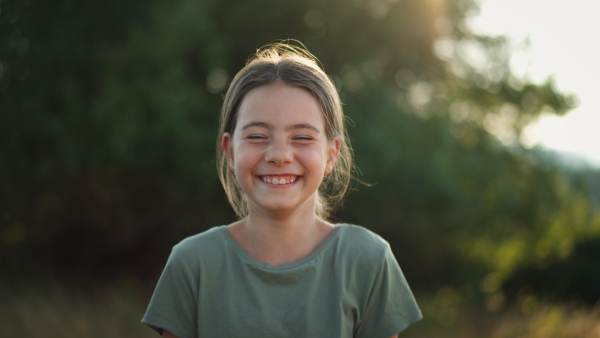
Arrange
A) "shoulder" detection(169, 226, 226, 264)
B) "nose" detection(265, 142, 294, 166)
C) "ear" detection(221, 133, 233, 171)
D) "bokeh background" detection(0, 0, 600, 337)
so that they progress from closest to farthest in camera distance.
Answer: "nose" detection(265, 142, 294, 166) < "shoulder" detection(169, 226, 226, 264) < "ear" detection(221, 133, 233, 171) < "bokeh background" detection(0, 0, 600, 337)

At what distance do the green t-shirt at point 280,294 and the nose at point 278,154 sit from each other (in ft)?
1.15

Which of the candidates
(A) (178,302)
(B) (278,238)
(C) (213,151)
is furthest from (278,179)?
(C) (213,151)

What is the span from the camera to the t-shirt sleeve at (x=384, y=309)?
6.53ft

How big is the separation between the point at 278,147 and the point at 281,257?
15.9 inches

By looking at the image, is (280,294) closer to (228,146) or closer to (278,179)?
(278,179)

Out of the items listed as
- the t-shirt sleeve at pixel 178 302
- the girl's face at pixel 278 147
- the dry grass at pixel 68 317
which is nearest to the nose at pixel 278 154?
the girl's face at pixel 278 147

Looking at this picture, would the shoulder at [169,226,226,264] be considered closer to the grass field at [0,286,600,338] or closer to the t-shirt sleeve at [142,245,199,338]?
the t-shirt sleeve at [142,245,199,338]

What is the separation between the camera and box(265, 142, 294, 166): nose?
1.90 meters

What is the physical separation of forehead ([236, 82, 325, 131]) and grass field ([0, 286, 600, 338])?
4572 millimetres

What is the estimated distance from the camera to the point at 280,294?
1938mm

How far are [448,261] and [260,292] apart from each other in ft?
30.1

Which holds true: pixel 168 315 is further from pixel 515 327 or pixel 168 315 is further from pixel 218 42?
pixel 218 42

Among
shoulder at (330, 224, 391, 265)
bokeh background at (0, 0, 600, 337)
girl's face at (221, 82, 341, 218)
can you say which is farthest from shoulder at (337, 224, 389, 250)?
bokeh background at (0, 0, 600, 337)

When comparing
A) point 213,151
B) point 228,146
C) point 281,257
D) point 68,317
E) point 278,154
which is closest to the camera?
point 278,154
